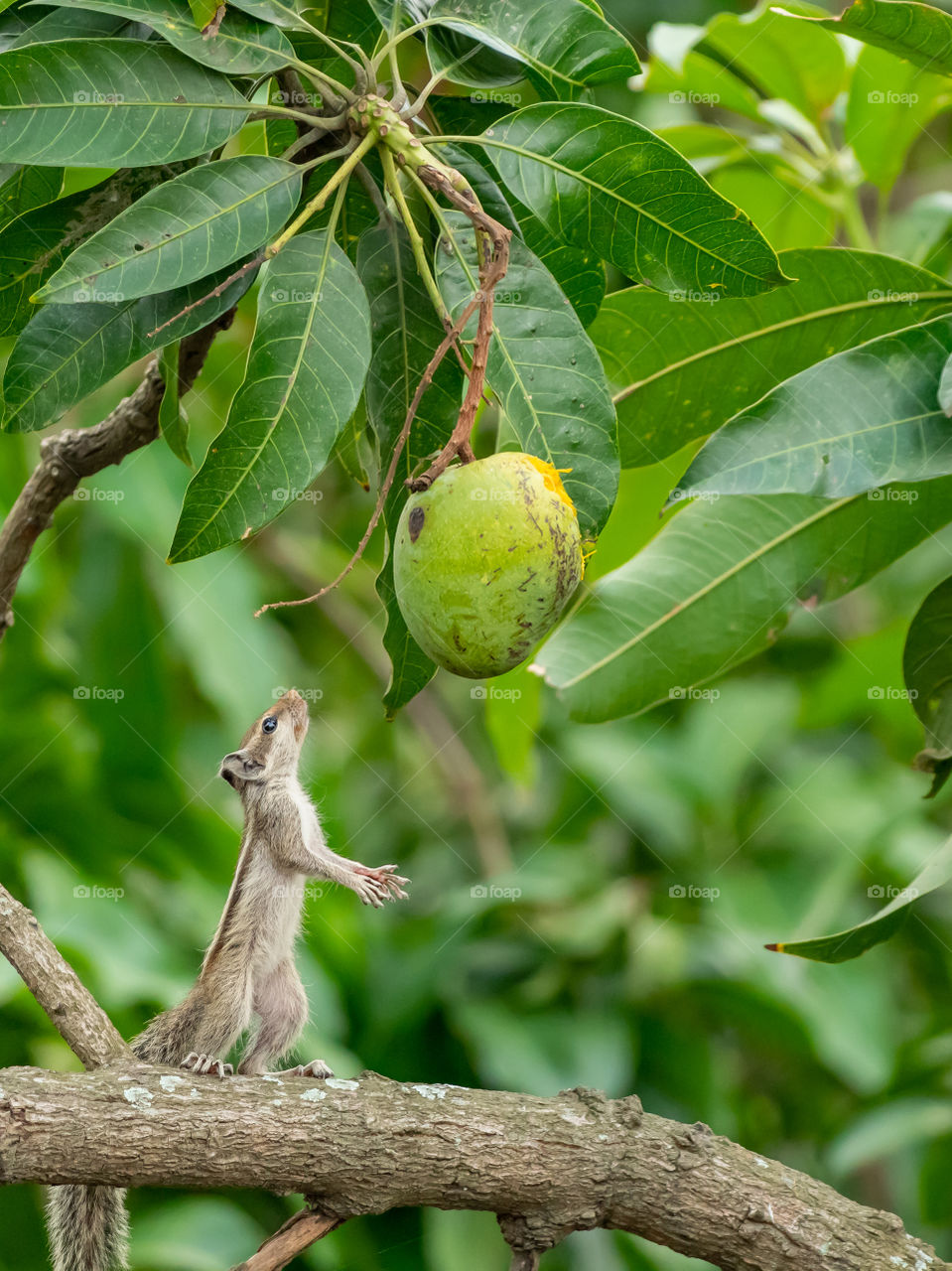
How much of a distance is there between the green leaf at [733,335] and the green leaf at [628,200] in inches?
16.2

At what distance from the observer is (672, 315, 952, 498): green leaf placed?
1.17 m

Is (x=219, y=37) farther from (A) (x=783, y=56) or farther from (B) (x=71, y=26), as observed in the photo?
(A) (x=783, y=56)

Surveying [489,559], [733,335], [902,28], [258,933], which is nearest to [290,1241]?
[258,933]

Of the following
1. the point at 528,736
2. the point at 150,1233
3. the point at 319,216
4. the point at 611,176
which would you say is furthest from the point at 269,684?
the point at 611,176

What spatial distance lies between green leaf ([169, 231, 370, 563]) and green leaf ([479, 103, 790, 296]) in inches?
7.6

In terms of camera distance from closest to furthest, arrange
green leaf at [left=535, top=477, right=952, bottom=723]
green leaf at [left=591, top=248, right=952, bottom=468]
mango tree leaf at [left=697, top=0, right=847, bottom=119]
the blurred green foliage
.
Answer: green leaf at [left=591, top=248, right=952, bottom=468], green leaf at [left=535, top=477, right=952, bottom=723], mango tree leaf at [left=697, top=0, right=847, bottom=119], the blurred green foliage

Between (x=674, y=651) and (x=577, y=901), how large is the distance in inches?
58.6

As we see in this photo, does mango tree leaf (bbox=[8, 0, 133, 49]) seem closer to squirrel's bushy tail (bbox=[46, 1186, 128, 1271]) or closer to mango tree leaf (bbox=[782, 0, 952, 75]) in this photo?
mango tree leaf (bbox=[782, 0, 952, 75])

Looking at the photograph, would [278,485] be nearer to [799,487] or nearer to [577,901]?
[799,487]

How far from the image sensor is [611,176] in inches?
41.4

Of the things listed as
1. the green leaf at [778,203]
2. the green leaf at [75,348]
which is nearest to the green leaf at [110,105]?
the green leaf at [75,348]

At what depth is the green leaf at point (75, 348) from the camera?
1020 millimetres

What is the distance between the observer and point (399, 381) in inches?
46.1

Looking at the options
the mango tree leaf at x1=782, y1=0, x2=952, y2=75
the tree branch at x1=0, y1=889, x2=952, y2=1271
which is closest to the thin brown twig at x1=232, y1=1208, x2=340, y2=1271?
the tree branch at x1=0, y1=889, x2=952, y2=1271
